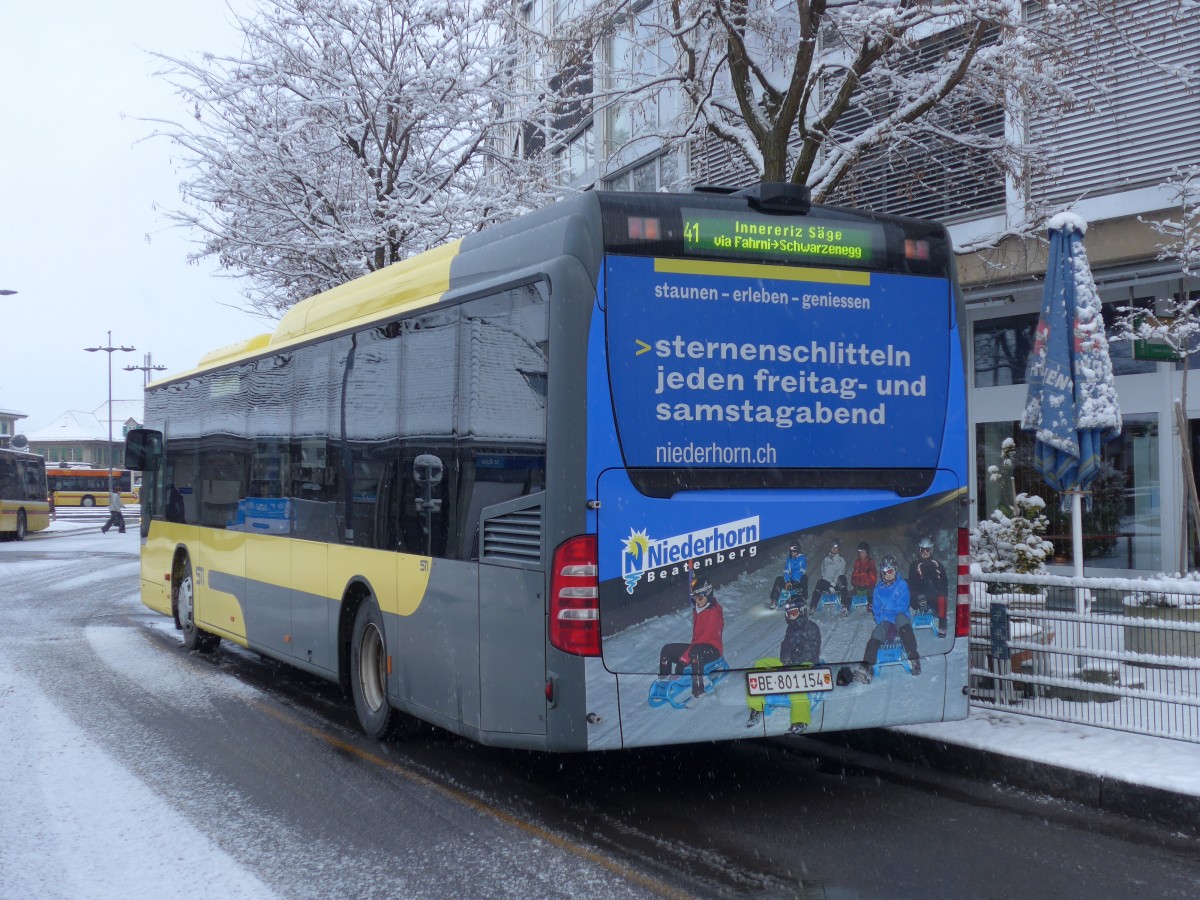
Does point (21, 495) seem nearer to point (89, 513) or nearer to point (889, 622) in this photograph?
point (89, 513)

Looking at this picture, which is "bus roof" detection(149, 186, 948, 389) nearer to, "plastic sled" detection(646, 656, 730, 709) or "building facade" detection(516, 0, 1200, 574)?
"plastic sled" detection(646, 656, 730, 709)

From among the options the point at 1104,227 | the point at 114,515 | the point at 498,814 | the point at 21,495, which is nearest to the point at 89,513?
the point at 114,515

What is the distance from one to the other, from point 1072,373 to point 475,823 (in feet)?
18.5

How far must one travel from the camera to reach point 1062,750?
7.36 meters

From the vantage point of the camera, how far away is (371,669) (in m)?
8.80

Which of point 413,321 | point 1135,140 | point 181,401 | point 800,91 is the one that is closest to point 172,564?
point 181,401

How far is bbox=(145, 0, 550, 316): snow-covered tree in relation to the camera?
2023 centimetres

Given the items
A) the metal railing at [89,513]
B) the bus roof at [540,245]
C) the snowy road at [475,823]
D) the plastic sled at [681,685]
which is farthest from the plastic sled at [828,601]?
the metal railing at [89,513]

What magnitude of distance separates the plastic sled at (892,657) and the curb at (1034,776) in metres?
1.00

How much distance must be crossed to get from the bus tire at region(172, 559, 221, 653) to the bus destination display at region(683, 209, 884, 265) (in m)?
8.71

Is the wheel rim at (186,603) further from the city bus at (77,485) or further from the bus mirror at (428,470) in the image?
the city bus at (77,485)

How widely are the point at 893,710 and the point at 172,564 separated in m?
9.71

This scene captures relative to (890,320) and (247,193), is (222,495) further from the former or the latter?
(247,193)

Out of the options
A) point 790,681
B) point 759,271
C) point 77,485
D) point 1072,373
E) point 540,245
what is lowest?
point 790,681
